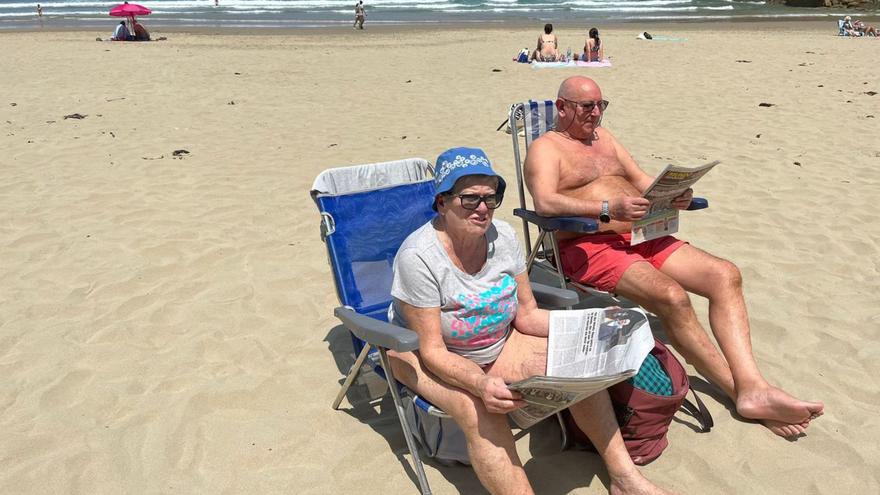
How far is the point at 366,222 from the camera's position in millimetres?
3295

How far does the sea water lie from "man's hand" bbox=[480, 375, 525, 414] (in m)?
24.6

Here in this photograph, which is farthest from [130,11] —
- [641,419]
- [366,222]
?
[641,419]

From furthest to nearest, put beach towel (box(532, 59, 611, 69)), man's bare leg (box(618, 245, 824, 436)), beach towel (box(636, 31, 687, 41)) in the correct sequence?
beach towel (box(636, 31, 687, 41)) < beach towel (box(532, 59, 611, 69)) < man's bare leg (box(618, 245, 824, 436))

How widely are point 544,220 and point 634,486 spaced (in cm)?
145

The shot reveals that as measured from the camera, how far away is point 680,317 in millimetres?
3035

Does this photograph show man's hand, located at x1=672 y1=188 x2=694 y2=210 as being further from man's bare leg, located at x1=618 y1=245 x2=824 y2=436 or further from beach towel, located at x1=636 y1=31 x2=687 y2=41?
beach towel, located at x1=636 y1=31 x2=687 y2=41

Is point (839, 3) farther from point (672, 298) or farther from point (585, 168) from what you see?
point (672, 298)

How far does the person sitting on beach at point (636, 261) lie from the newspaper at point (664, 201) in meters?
0.06

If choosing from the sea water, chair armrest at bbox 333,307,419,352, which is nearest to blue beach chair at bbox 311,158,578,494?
chair armrest at bbox 333,307,419,352

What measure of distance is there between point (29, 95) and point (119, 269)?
7.49 m

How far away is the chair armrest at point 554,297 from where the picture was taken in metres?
2.92

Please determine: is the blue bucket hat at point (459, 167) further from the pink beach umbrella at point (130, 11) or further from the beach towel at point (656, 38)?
the pink beach umbrella at point (130, 11)

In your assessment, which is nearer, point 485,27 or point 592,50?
point 592,50

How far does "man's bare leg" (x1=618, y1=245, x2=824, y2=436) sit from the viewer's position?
9.42 feet
